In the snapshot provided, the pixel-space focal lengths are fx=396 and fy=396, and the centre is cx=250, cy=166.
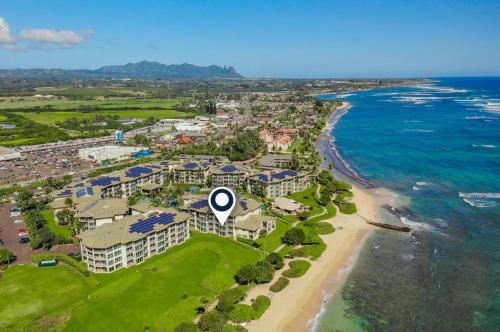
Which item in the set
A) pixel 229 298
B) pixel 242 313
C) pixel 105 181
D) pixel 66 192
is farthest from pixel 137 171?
pixel 242 313

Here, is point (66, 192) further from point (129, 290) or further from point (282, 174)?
point (282, 174)

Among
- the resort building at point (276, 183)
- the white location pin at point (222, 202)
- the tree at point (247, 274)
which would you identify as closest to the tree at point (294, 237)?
the white location pin at point (222, 202)

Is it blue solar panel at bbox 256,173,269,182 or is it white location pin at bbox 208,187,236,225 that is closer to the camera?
white location pin at bbox 208,187,236,225

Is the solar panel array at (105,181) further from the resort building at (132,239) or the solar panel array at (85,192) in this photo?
the resort building at (132,239)

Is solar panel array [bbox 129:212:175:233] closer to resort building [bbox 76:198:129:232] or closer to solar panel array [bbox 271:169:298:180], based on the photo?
resort building [bbox 76:198:129:232]

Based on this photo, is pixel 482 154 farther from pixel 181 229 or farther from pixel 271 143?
pixel 181 229

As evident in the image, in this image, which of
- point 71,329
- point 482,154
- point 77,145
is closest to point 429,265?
point 71,329

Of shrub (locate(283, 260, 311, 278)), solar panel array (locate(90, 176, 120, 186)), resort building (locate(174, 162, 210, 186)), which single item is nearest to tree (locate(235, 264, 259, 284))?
shrub (locate(283, 260, 311, 278))
